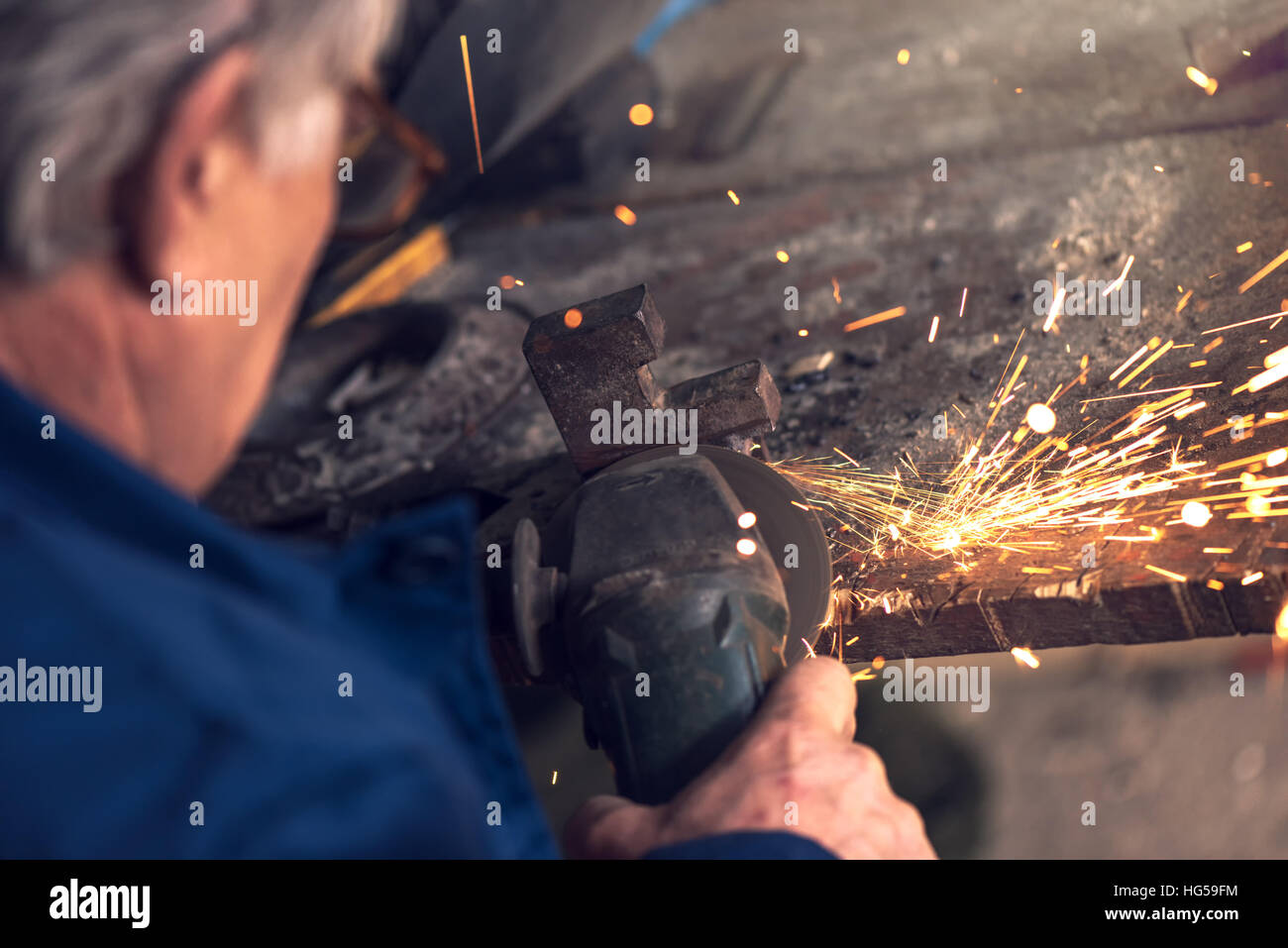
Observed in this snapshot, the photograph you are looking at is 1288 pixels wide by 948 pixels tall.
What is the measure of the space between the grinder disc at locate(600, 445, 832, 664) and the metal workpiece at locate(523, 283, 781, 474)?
6.5 inches

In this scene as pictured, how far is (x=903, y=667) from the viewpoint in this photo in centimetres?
289

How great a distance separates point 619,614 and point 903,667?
1.46m

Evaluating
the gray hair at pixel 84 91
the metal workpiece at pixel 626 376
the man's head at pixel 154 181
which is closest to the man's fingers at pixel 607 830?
the man's head at pixel 154 181

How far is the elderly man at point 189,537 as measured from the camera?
2.78ft

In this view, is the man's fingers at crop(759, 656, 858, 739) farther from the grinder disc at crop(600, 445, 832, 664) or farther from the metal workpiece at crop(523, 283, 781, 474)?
the metal workpiece at crop(523, 283, 781, 474)

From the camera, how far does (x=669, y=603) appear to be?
168cm

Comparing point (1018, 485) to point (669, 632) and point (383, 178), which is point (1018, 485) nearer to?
point (669, 632)

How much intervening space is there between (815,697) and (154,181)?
1.16 meters

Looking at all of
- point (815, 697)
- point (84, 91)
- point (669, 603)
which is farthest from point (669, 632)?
point (84, 91)

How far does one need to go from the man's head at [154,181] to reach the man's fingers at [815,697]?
3.07ft

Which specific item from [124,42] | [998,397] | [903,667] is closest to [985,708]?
[903,667]

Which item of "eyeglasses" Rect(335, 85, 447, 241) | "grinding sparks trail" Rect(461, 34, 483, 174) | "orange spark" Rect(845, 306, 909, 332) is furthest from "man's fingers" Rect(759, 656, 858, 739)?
"grinding sparks trail" Rect(461, 34, 483, 174)

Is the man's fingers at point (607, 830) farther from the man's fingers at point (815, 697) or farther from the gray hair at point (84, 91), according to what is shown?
the gray hair at point (84, 91)

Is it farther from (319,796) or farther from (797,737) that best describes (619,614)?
(319,796)
